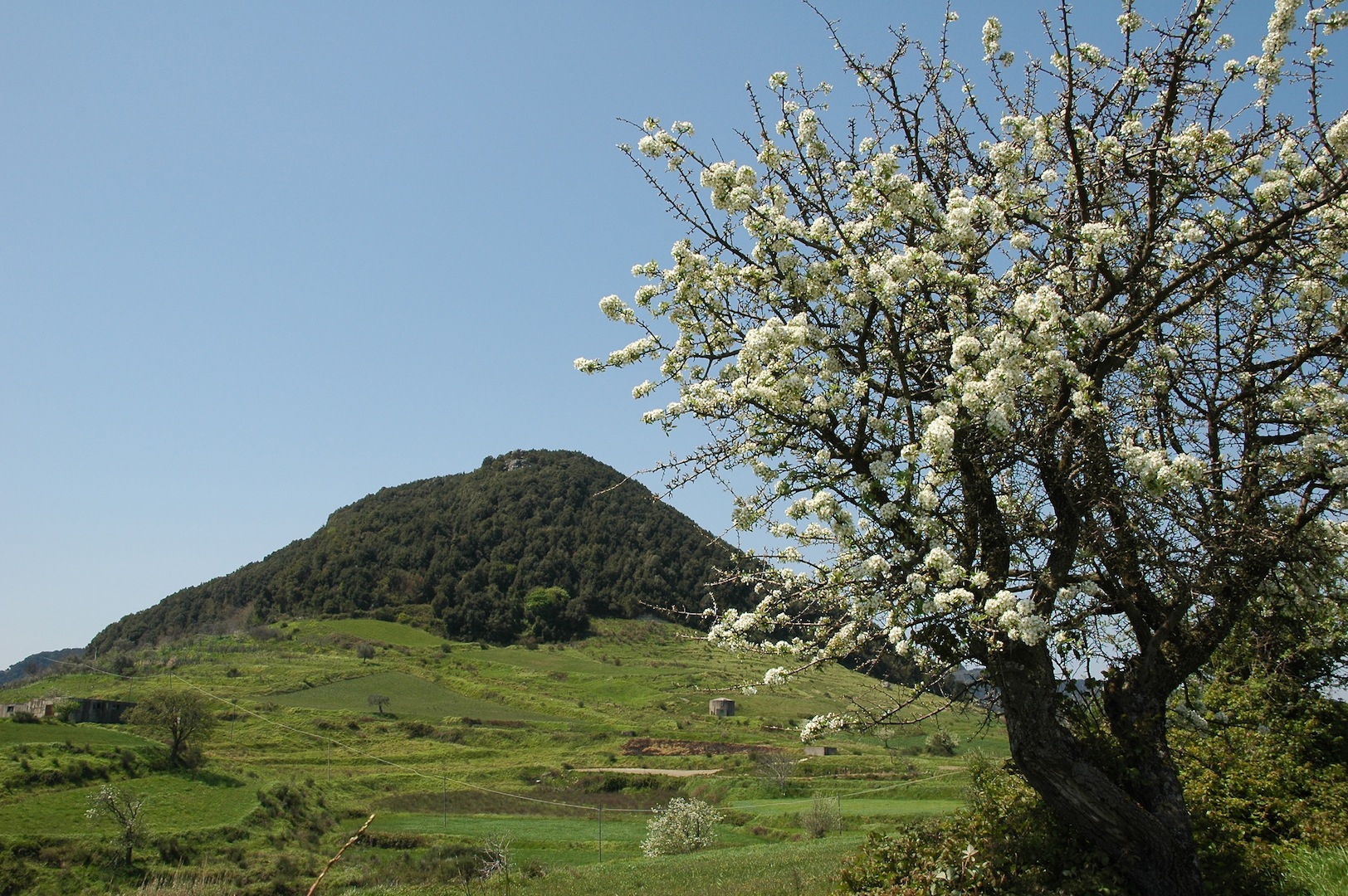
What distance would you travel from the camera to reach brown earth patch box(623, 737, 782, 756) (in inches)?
3332

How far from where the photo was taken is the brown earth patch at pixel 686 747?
84.6 meters

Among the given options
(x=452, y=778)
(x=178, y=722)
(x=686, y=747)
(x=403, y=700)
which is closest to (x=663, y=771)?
(x=686, y=747)

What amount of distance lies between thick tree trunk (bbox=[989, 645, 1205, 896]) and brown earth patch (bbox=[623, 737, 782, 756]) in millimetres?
78471

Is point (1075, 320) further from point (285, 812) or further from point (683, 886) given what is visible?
point (285, 812)

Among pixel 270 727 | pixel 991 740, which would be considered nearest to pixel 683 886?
pixel 991 740

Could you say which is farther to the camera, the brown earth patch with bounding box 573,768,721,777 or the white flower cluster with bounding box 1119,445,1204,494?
the brown earth patch with bounding box 573,768,721,777

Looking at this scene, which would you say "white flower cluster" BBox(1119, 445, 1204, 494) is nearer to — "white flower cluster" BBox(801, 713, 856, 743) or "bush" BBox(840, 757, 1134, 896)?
"white flower cluster" BBox(801, 713, 856, 743)

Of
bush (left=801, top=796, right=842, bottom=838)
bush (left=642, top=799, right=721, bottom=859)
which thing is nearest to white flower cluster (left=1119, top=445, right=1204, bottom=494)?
bush (left=801, top=796, right=842, bottom=838)

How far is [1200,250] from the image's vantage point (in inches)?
339

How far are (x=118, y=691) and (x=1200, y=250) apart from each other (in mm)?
113172

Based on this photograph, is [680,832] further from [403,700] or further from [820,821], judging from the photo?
[403,700]

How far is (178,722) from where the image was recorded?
68.0 m

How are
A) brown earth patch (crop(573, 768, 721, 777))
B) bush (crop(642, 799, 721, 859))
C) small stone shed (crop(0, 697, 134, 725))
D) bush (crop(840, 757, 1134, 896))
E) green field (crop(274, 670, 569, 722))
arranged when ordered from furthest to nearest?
green field (crop(274, 670, 569, 722)) → small stone shed (crop(0, 697, 134, 725)) → brown earth patch (crop(573, 768, 721, 777)) → bush (crop(642, 799, 721, 859)) → bush (crop(840, 757, 1134, 896))

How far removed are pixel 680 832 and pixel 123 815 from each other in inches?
1170
